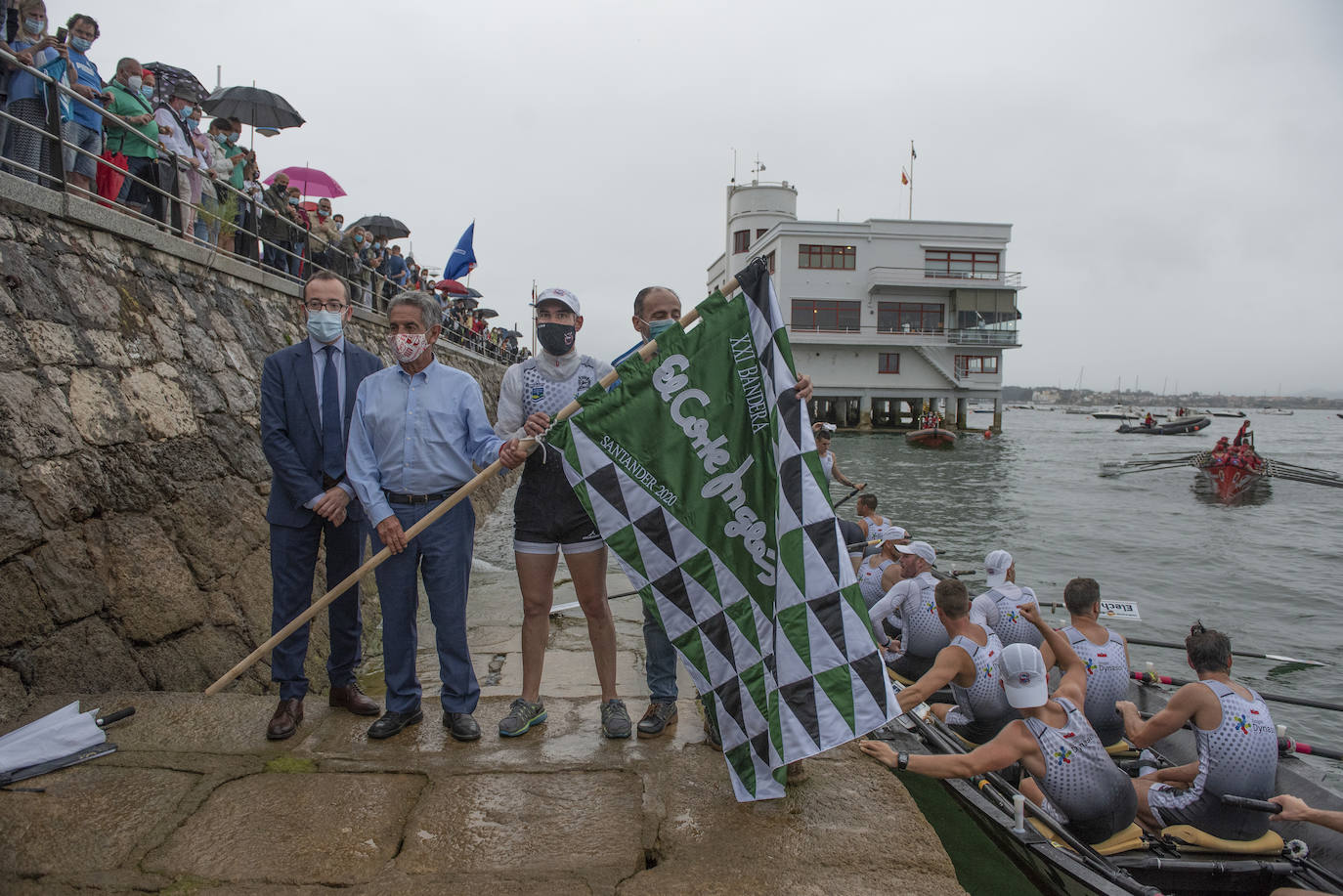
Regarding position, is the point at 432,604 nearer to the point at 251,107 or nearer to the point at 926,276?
the point at 251,107

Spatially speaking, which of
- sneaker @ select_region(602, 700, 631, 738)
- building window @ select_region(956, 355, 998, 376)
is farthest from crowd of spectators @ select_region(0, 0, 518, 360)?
building window @ select_region(956, 355, 998, 376)


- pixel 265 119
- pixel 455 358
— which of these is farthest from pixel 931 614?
pixel 455 358

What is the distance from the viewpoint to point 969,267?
48000 millimetres

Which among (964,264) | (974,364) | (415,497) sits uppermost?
(964,264)

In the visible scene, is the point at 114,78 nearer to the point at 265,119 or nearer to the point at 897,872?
the point at 265,119

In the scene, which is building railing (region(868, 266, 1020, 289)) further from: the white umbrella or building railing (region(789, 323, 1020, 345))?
A: the white umbrella

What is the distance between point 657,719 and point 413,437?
1779mm

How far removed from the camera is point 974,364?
4966cm

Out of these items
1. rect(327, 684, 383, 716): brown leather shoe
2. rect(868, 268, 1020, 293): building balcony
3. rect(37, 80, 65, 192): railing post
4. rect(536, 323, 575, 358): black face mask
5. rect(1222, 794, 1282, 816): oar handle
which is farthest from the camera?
rect(868, 268, 1020, 293): building balcony

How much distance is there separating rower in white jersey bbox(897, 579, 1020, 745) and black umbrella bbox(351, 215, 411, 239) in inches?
742

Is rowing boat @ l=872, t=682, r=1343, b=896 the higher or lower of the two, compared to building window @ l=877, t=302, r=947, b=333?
lower

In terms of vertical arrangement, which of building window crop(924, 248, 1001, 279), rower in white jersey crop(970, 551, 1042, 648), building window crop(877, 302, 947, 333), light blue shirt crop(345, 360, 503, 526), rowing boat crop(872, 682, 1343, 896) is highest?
building window crop(924, 248, 1001, 279)

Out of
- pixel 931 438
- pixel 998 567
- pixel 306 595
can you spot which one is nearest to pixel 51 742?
pixel 306 595

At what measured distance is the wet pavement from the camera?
257 cm
